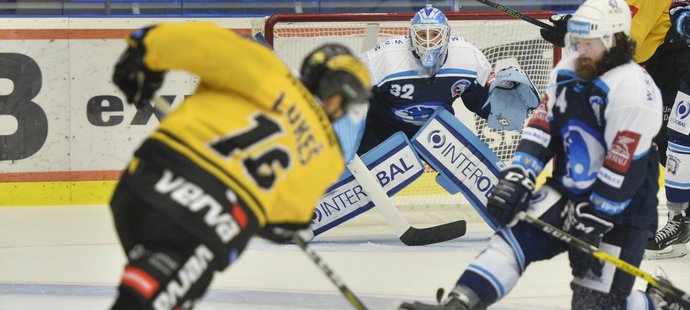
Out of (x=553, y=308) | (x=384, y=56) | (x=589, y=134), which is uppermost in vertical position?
(x=589, y=134)

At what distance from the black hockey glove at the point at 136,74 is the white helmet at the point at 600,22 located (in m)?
1.21

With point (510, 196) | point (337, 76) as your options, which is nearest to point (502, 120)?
point (510, 196)

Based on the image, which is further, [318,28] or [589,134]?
[318,28]

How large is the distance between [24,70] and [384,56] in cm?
194

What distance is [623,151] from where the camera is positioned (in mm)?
3096

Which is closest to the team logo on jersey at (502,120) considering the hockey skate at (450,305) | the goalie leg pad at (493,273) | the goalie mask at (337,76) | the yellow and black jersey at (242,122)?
the goalie leg pad at (493,273)

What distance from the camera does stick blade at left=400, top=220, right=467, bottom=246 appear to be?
5.23 m

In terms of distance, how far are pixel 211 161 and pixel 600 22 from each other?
1284 millimetres

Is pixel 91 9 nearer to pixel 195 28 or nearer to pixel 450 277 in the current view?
pixel 450 277

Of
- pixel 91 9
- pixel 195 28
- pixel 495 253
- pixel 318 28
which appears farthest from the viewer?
pixel 91 9

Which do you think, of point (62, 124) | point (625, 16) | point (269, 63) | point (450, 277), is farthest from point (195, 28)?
point (62, 124)

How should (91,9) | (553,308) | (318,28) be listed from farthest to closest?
1. (91,9)
2. (318,28)
3. (553,308)

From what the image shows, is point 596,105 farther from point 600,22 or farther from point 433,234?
point 433,234

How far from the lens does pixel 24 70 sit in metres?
6.15
